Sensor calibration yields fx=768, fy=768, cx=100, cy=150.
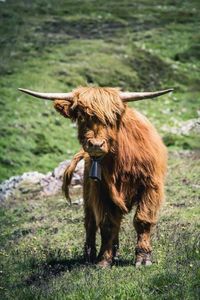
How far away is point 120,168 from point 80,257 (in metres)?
1.83

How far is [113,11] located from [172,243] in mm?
44382

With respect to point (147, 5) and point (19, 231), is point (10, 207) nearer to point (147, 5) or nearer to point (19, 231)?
point (19, 231)

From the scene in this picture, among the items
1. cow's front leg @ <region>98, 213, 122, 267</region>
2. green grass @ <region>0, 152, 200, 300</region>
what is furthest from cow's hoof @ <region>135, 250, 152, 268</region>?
cow's front leg @ <region>98, 213, 122, 267</region>

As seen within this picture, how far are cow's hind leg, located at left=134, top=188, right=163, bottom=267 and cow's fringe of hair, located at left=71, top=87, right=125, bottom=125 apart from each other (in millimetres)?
1121

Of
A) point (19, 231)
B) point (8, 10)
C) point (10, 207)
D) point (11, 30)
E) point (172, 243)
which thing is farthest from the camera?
point (8, 10)

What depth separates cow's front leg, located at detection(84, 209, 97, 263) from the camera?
33.4 feet

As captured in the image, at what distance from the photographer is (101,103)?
8938mm

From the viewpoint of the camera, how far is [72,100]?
9.25 m

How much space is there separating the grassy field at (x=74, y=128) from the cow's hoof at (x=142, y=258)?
0.16 m

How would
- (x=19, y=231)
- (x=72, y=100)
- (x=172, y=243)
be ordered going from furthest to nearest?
1. (x=19, y=231)
2. (x=172, y=243)
3. (x=72, y=100)

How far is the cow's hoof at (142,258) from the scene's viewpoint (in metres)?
9.29

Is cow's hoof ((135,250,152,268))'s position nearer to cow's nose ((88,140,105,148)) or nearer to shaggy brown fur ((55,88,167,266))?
shaggy brown fur ((55,88,167,266))

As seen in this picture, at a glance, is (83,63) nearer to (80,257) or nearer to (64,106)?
(80,257)

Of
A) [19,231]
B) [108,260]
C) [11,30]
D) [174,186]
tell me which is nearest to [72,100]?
[108,260]
